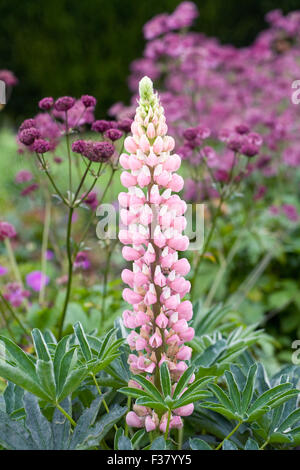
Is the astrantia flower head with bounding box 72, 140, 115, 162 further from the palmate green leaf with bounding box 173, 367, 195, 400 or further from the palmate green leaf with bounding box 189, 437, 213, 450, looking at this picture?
the palmate green leaf with bounding box 189, 437, 213, 450

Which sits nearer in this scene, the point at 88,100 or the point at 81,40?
the point at 88,100

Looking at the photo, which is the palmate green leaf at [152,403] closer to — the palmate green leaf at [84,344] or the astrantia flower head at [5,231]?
the palmate green leaf at [84,344]

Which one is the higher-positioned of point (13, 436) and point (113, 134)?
point (113, 134)

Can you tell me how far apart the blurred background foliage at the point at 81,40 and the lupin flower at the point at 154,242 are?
27.6 ft

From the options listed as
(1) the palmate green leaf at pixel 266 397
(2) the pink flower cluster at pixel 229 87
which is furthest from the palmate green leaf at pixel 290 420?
(2) the pink flower cluster at pixel 229 87

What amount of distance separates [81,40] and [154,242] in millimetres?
9196

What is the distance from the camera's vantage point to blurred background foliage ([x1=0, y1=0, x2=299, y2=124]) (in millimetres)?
9320

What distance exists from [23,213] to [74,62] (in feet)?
17.0

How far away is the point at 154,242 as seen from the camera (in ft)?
3.73

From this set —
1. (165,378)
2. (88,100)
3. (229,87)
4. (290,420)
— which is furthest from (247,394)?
(229,87)

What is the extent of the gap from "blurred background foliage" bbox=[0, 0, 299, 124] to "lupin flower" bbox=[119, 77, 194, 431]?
840 centimetres

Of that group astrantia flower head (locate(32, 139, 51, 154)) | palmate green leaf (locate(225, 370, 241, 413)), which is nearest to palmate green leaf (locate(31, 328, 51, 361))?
palmate green leaf (locate(225, 370, 241, 413))

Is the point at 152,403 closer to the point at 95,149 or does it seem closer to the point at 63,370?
the point at 63,370

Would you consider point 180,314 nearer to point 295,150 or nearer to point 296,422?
point 296,422
